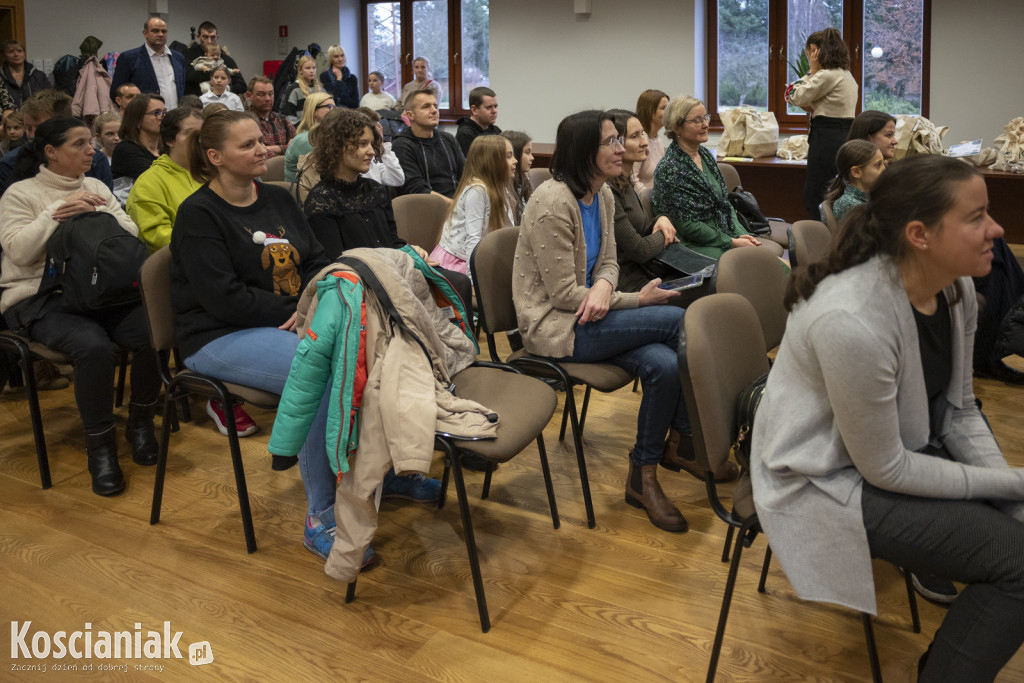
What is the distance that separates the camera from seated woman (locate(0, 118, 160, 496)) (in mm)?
2896

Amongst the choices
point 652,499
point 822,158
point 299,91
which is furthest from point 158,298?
point 299,91

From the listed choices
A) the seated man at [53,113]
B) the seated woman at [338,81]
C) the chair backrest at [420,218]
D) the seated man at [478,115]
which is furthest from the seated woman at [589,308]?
the seated woman at [338,81]

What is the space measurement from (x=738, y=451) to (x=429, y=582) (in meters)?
0.87

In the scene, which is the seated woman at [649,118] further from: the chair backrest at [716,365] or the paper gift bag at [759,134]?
the paper gift bag at [759,134]

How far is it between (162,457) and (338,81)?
24.8 feet

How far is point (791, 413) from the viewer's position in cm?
164

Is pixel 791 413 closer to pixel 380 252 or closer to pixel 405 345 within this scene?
pixel 405 345

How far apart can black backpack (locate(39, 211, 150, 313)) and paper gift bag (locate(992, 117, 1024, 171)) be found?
18.7 ft

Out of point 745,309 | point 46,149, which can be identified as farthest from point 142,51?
point 745,309

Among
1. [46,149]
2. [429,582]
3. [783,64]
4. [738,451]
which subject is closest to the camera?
[738,451]

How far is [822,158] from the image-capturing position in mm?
5750

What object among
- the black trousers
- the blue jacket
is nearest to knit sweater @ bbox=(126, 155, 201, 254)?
the black trousers

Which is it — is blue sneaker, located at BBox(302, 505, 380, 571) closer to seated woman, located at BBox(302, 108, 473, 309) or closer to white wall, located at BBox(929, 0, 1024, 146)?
seated woman, located at BBox(302, 108, 473, 309)

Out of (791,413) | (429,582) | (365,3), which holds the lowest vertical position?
(429,582)
